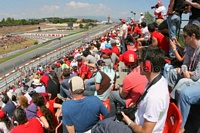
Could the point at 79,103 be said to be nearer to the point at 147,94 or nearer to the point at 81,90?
the point at 81,90

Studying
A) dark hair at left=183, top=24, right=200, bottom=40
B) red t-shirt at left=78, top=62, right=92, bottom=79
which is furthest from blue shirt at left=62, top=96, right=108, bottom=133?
red t-shirt at left=78, top=62, right=92, bottom=79

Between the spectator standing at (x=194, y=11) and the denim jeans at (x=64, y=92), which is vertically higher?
the spectator standing at (x=194, y=11)

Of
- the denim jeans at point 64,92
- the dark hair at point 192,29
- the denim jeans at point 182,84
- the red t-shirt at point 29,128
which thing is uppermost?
the dark hair at point 192,29

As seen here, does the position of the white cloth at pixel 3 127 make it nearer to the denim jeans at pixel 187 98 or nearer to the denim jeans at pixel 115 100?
the denim jeans at pixel 115 100

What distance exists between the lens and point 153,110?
215 centimetres

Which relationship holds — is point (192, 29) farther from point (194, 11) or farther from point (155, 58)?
point (194, 11)

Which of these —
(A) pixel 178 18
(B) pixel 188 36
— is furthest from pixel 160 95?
(A) pixel 178 18

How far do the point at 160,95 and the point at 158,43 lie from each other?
11.4 ft

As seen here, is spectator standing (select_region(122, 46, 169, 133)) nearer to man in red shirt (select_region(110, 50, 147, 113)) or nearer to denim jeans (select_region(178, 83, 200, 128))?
denim jeans (select_region(178, 83, 200, 128))

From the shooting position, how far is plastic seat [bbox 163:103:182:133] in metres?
2.47

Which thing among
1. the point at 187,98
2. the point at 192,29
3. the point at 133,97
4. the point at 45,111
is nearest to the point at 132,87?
A: the point at 133,97

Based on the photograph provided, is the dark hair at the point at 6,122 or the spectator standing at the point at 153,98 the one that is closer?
the spectator standing at the point at 153,98

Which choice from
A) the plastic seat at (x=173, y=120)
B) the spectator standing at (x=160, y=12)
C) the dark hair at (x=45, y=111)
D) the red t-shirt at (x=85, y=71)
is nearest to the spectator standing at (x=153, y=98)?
the plastic seat at (x=173, y=120)

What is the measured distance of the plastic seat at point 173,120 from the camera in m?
2.47
